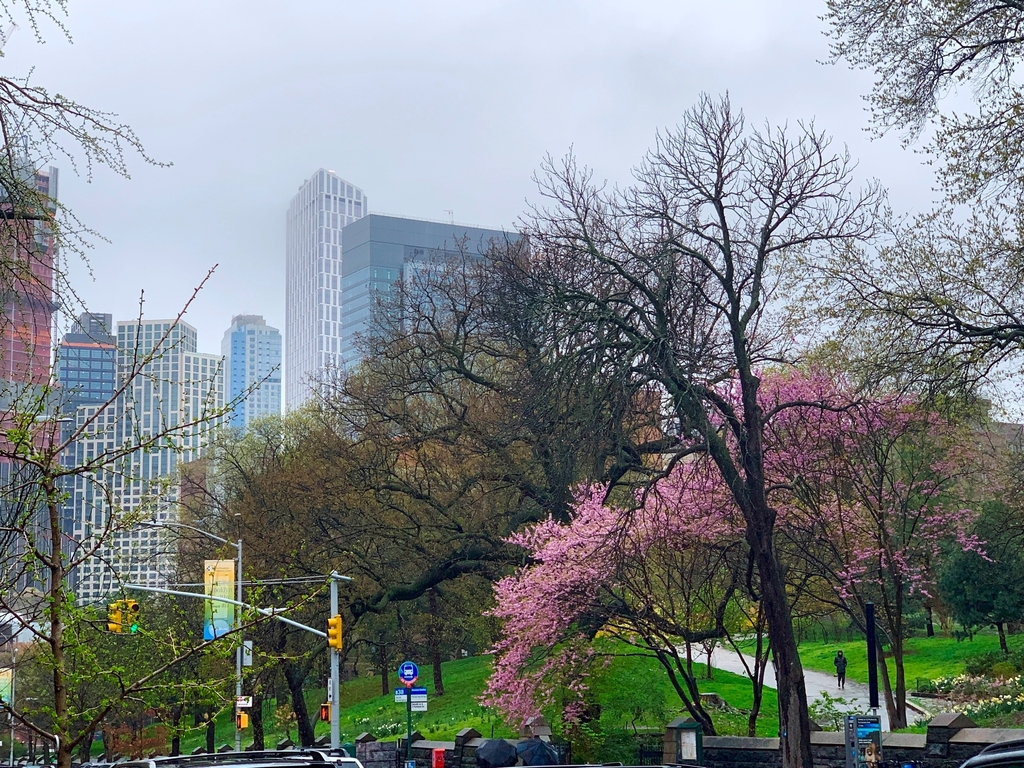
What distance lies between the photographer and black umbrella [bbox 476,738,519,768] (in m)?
27.7

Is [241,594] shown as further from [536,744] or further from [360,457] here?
[536,744]

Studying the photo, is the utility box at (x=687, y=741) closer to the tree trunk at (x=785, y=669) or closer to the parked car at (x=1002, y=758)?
the tree trunk at (x=785, y=669)

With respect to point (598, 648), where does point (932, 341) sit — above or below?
above

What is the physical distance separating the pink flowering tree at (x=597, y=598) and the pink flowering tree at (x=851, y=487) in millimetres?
1971

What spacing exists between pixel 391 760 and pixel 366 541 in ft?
27.2

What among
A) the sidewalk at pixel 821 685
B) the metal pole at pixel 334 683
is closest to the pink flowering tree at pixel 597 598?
the metal pole at pixel 334 683

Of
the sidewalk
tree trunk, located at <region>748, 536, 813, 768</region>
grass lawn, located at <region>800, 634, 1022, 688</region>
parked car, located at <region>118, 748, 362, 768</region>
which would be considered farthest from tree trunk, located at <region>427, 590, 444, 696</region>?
parked car, located at <region>118, 748, 362, 768</region>

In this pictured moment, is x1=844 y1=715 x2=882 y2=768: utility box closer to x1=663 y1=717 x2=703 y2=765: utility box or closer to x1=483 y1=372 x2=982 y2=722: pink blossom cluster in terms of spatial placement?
x1=663 y1=717 x2=703 y2=765: utility box

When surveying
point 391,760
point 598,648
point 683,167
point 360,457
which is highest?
point 683,167

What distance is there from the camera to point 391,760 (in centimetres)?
3428

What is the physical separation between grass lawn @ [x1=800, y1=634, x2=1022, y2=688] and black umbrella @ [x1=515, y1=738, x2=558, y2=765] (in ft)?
55.9

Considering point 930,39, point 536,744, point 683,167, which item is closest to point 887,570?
point 536,744

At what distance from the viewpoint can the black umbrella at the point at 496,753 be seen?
90.9 ft

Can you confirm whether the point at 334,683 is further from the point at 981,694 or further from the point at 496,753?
the point at 981,694
